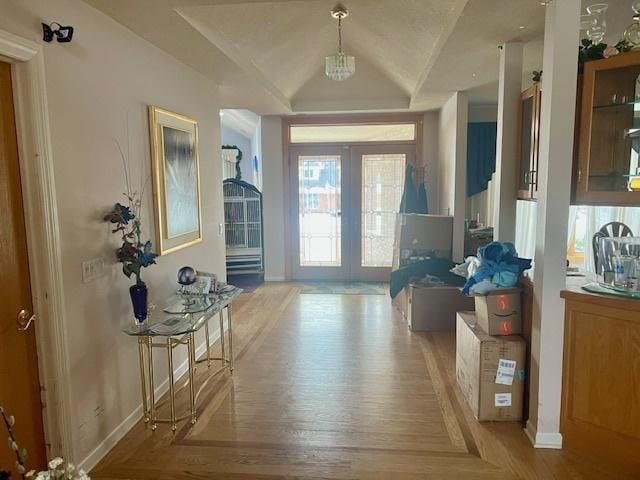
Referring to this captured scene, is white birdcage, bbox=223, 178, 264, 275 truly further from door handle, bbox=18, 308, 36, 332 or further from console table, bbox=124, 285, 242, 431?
door handle, bbox=18, 308, 36, 332

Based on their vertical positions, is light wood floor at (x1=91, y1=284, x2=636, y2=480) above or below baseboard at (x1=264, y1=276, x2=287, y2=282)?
below

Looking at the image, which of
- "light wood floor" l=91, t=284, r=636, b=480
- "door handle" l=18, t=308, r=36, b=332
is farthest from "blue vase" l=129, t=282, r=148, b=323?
"light wood floor" l=91, t=284, r=636, b=480

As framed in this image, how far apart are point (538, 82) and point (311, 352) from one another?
2759mm

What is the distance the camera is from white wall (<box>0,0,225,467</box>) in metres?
2.20

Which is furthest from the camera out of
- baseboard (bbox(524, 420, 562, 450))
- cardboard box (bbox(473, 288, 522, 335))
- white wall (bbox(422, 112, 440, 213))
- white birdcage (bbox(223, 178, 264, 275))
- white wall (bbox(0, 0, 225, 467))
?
white birdcage (bbox(223, 178, 264, 275))

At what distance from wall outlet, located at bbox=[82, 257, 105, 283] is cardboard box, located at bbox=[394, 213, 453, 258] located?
352 cm

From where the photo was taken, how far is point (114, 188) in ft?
8.73

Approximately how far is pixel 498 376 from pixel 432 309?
1831 mm

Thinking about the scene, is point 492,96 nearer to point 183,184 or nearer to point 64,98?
point 183,184

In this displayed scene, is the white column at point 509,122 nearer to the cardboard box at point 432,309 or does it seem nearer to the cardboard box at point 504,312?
the cardboard box at point 504,312

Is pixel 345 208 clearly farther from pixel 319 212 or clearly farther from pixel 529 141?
pixel 529 141

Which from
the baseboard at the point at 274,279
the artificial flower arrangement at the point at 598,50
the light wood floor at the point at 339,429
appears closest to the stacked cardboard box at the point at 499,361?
the light wood floor at the point at 339,429

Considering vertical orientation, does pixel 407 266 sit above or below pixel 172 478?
above

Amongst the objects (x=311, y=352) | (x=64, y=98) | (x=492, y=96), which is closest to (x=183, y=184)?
(x=64, y=98)
